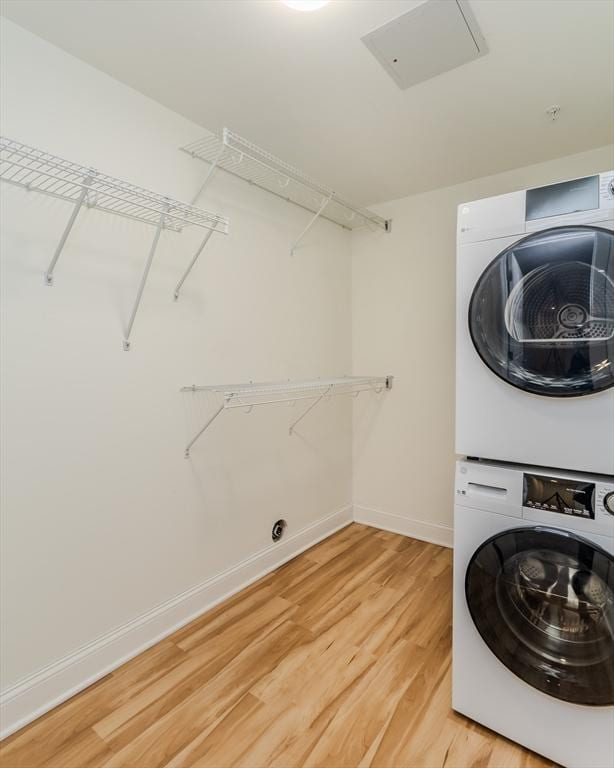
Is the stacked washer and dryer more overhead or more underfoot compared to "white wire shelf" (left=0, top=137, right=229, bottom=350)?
more underfoot

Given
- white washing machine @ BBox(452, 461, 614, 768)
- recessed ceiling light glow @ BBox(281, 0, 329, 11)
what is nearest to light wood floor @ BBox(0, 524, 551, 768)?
white washing machine @ BBox(452, 461, 614, 768)

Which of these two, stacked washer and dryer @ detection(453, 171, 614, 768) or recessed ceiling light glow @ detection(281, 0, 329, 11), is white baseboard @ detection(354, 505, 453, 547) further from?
recessed ceiling light glow @ detection(281, 0, 329, 11)

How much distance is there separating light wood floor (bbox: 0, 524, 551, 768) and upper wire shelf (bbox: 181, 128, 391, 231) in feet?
6.77

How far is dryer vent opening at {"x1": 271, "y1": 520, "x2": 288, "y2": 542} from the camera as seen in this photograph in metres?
2.44

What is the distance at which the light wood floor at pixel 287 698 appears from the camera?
4.25ft

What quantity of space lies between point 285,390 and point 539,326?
1.09 m

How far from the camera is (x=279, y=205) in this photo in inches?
95.0

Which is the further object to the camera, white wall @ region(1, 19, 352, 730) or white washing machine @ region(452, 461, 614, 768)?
white wall @ region(1, 19, 352, 730)

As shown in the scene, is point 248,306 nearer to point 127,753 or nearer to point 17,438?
point 17,438

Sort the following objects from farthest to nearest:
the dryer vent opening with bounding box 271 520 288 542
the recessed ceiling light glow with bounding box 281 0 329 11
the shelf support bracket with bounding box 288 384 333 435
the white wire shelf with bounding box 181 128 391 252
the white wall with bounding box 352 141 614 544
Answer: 1. the white wall with bounding box 352 141 614 544
2. the shelf support bracket with bounding box 288 384 333 435
3. the dryer vent opening with bounding box 271 520 288 542
4. the white wire shelf with bounding box 181 128 391 252
5. the recessed ceiling light glow with bounding box 281 0 329 11

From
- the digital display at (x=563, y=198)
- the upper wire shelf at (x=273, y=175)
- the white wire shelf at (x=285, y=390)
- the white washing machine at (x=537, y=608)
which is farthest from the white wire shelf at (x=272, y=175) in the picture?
the white washing machine at (x=537, y=608)

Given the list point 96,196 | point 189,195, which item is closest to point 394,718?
point 96,196

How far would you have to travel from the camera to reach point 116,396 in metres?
1.66

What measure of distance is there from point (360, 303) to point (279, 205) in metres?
0.98
